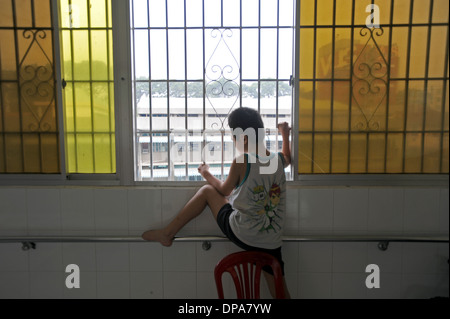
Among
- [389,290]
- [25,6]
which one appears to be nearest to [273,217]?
[389,290]

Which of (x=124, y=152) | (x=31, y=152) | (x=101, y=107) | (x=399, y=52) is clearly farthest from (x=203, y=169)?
(x=399, y=52)

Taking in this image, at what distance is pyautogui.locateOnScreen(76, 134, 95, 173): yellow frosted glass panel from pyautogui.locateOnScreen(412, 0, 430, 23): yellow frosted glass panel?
6.46 feet

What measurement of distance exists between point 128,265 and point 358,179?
4.72 ft

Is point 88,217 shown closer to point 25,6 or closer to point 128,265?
point 128,265

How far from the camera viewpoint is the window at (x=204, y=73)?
5.89ft

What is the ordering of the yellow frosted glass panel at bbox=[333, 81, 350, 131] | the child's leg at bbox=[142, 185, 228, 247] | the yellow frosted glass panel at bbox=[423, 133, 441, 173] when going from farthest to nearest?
1. the yellow frosted glass panel at bbox=[333, 81, 350, 131]
2. the child's leg at bbox=[142, 185, 228, 247]
3. the yellow frosted glass panel at bbox=[423, 133, 441, 173]

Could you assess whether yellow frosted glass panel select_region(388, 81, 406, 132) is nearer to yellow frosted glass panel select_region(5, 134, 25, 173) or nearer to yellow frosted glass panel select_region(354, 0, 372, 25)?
yellow frosted glass panel select_region(354, 0, 372, 25)

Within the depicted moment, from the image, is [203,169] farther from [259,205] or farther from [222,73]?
[222,73]

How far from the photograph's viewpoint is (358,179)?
183 centimetres

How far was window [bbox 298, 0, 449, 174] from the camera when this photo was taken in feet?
5.70

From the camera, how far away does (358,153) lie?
1.83 m

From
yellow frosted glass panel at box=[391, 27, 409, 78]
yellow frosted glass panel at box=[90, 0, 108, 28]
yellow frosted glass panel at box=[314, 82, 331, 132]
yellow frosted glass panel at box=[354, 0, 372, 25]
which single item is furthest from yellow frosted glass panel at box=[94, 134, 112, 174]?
yellow frosted glass panel at box=[391, 27, 409, 78]

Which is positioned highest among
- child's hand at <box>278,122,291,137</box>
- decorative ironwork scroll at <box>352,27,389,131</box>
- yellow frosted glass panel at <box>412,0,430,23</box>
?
yellow frosted glass panel at <box>412,0,430,23</box>
